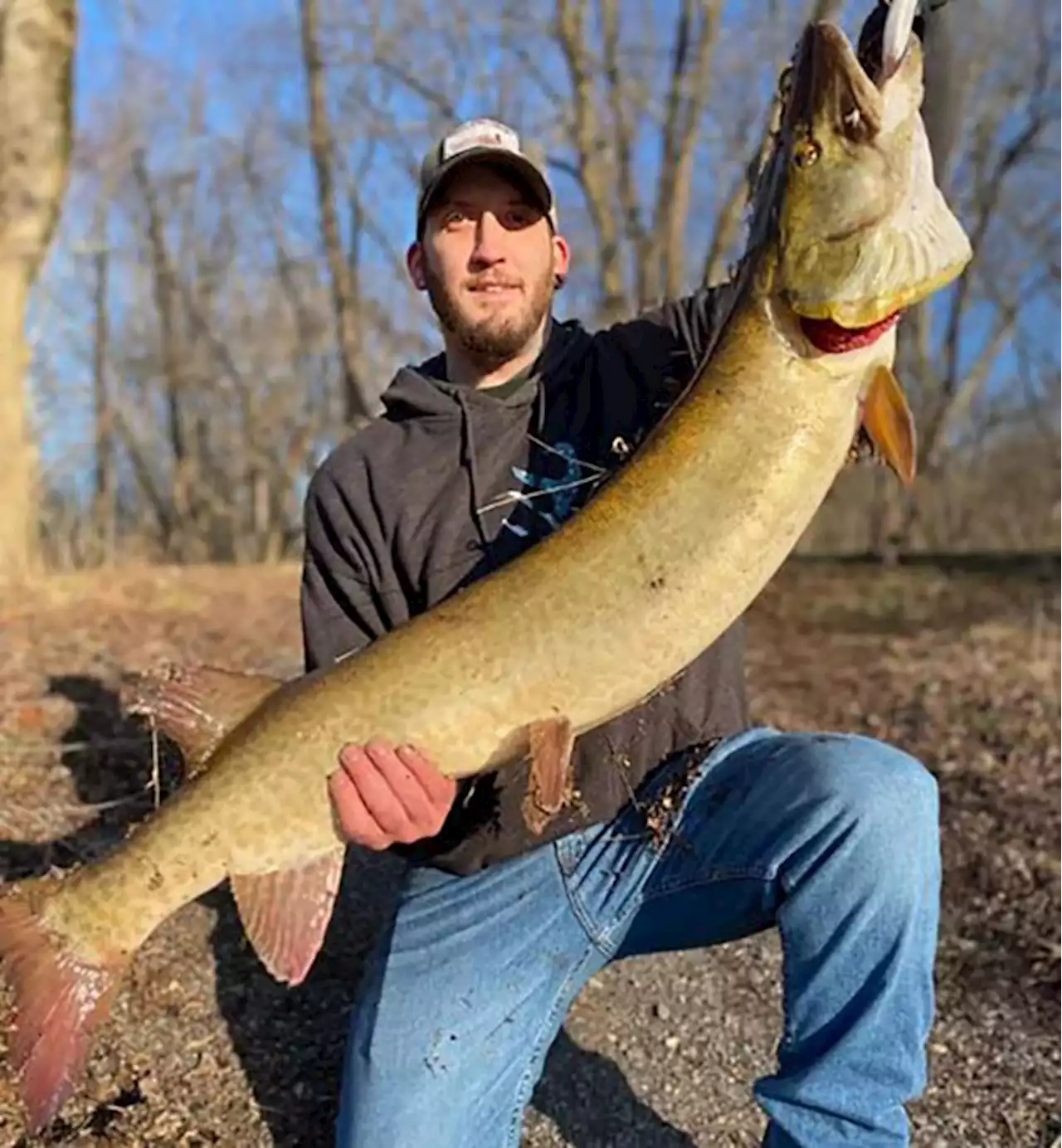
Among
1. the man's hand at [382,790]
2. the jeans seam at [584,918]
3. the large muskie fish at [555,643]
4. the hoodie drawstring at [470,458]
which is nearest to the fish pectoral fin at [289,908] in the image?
the large muskie fish at [555,643]

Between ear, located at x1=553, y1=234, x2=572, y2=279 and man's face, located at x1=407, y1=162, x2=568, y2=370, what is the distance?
Result: 0.08ft

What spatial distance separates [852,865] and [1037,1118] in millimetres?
925

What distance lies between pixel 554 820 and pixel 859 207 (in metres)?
1.36

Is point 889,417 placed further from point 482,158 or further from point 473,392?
point 482,158

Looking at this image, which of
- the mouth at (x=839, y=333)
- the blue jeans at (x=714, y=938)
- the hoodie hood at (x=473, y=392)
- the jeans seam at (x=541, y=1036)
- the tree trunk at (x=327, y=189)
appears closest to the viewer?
the mouth at (x=839, y=333)

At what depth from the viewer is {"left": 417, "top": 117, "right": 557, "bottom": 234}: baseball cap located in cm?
301

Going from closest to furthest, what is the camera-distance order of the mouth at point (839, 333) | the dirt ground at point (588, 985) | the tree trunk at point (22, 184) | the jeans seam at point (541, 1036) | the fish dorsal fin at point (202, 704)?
the mouth at point (839, 333) → the fish dorsal fin at point (202, 704) → the jeans seam at point (541, 1036) → the dirt ground at point (588, 985) → the tree trunk at point (22, 184)

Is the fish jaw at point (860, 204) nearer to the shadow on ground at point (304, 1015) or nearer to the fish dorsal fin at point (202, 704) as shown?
the fish dorsal fin at point (202, 704)

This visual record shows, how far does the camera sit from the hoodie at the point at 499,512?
2795mm

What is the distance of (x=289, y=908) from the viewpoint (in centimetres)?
246

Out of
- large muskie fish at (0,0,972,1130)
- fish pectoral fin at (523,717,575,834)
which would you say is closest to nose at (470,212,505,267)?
large muskie fish at (0,0,972,1130)

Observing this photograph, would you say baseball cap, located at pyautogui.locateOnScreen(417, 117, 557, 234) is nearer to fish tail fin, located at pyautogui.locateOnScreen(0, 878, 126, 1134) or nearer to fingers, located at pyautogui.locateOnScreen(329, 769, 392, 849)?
fingers, located at pyautogui.locateOnScreen(329, 769, 392, 849)

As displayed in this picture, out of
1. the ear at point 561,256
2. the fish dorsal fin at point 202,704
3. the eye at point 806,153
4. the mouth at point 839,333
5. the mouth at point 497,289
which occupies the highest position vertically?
the eye at point 806,153

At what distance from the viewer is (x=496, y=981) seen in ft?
8.94
